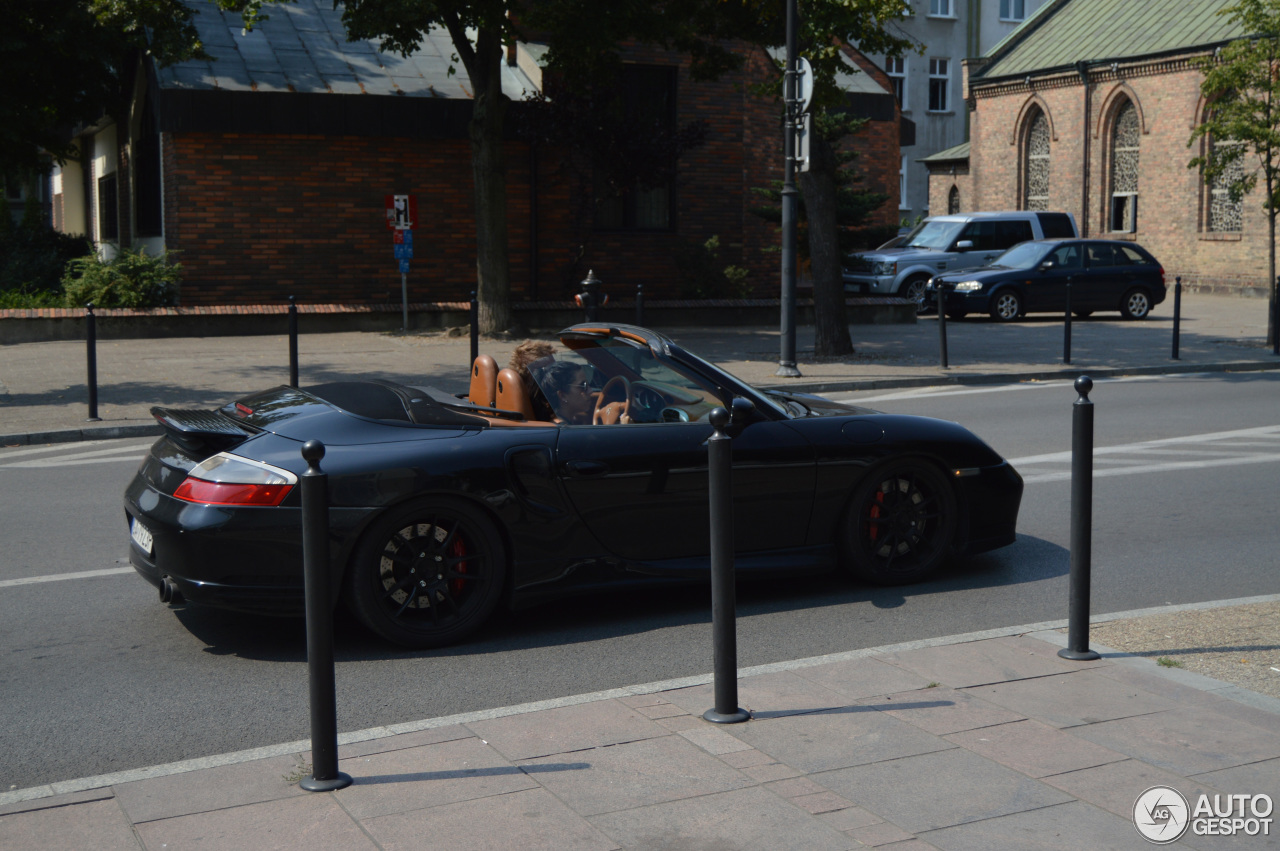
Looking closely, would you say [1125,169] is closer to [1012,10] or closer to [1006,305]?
[1006,305]

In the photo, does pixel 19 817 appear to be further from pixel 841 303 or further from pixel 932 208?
pixel 932 208

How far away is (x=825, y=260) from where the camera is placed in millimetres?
18203

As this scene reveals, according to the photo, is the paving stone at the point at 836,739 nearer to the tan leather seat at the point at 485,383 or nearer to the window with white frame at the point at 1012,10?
the tan leather seat at the point at 485,383

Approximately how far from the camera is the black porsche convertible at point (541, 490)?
518 cm

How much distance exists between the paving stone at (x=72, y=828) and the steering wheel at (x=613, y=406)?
9.47 ft

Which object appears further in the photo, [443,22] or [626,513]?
[443,22]

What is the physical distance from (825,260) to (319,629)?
1507cm

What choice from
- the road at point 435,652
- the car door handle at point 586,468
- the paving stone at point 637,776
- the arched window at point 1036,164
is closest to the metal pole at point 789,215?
the road at point 435,652

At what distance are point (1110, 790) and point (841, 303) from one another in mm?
14845

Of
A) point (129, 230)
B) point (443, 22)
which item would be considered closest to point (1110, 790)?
point (443, 22)

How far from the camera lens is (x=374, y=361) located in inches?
701

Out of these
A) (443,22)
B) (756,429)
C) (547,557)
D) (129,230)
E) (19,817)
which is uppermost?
(443,22)

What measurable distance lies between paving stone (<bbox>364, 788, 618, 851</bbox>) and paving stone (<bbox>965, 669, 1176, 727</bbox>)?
1.72m

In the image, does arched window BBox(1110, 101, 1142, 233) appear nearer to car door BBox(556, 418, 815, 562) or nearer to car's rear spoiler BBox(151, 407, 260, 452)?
car door BBox(556, 418, 815, 562)
